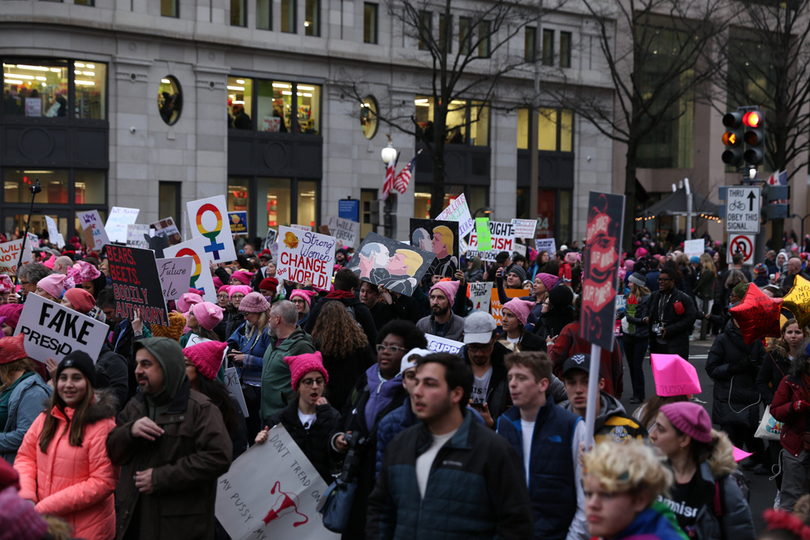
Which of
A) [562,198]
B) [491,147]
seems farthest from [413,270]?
[562,198]

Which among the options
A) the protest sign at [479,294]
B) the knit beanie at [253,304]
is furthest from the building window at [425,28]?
the knit beanie at [253,304]

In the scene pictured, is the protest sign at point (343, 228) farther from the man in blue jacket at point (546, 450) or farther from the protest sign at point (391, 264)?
the man in blue jacket at point (546, 450)

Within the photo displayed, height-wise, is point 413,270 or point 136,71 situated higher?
point 136,71

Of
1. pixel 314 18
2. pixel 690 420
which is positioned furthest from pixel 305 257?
pixel 314 18

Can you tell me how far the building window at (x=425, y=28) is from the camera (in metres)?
30.0

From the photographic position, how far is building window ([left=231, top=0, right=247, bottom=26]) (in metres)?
32.1

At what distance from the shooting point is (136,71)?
2984 cm

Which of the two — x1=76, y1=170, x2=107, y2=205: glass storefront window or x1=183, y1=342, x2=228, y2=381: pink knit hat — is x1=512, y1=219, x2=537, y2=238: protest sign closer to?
x1=183, y1=342, x2=228, y2=381: pink knit hat

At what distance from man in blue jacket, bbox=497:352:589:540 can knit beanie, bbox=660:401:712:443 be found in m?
0.52

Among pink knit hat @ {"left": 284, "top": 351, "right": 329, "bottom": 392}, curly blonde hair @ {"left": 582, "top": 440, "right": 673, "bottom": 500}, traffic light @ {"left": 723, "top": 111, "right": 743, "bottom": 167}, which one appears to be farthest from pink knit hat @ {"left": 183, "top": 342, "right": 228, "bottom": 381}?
traffic light @ {"left": 723, "top": 111, "right": 743, "bottom": 167}

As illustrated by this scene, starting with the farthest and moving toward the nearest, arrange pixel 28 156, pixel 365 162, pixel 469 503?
pixel 365 162 → pixel 28 156 → pixel 469 503

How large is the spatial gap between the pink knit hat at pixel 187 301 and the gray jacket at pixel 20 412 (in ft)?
12.3

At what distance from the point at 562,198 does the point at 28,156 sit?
24.2 meters

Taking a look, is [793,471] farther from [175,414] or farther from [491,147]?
[491,147]
